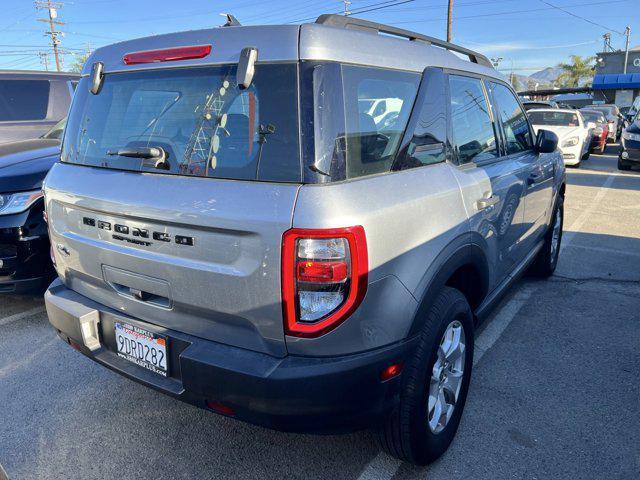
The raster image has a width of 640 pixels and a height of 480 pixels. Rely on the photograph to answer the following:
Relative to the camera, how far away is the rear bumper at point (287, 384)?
6.11 ft

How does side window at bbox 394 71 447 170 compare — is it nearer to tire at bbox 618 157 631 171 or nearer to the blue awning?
tire at bbox 618 157 631 171

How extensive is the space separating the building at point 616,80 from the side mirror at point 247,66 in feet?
132

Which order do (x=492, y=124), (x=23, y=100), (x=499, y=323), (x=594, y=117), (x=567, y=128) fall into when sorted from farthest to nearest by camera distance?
(x=594, y=117), (x=567, y=128), (x=23, y=100), (x=499, y=323), (x=492, y=124)

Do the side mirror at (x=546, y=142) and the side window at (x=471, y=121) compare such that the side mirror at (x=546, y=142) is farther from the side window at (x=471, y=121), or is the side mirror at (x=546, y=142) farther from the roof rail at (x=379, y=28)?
the roof rail at (x=379, y=28)

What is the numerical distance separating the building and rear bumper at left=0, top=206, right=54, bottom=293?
1568 inches

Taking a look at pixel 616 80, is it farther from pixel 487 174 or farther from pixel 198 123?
pixel 198 123

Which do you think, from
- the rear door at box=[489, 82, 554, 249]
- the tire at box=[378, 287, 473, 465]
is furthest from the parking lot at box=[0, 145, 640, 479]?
the rear door at box=[489, 82, 554, 249]

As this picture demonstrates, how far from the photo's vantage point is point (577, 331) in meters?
3.92

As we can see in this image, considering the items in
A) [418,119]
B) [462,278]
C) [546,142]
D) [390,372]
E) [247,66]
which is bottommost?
[390,372]

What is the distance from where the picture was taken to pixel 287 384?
1.85 meters

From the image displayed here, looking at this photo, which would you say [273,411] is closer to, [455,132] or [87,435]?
[87,435]

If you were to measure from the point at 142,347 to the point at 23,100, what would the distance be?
643 cm

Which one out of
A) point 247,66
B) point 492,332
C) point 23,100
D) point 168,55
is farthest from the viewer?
point 23,100

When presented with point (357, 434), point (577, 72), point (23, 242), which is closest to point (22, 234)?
point (23, 242)
